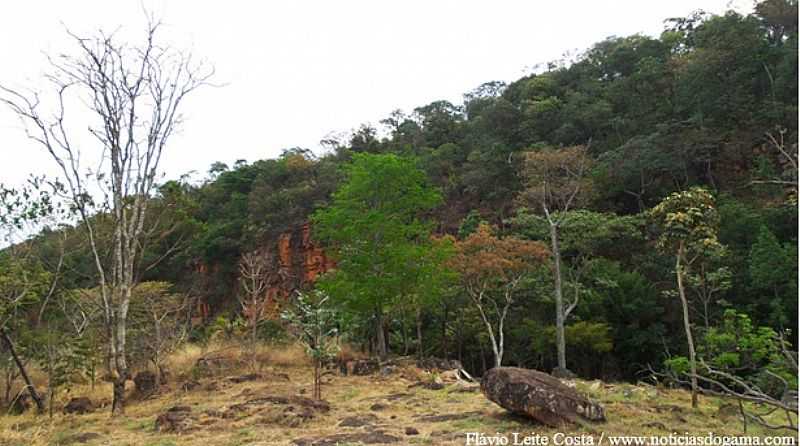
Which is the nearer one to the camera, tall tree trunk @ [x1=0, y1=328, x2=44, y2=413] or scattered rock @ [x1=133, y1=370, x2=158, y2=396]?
tall tree trunk @ [x1=0, y1=328, x2=44, y2=413]

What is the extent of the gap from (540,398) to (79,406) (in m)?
9.66

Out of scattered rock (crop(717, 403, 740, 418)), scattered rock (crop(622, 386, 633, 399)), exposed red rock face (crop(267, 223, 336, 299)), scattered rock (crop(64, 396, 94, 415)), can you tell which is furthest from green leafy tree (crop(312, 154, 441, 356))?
exposed red rock face (crop(267, 223, 336, 299))

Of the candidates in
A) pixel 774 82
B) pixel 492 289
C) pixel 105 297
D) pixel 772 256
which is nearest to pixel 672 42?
pixel 774 82

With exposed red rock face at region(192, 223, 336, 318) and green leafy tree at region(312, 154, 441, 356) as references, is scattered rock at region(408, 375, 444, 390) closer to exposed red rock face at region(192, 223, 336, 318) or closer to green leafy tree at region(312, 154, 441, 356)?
green leafy tree at region(312, 154, 441, 356)

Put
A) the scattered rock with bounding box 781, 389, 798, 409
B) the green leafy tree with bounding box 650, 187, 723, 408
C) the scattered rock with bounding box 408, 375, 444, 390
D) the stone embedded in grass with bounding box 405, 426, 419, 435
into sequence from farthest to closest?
the scattered rock with bounding box 408, 375, 444, 390
the green leafy tree with bounding box 650, 187, 723, 408
the stone embedded in grass with bounding box 405, 426, 419, 435
the scattered rock with bounding box 781, 389, 798, 409

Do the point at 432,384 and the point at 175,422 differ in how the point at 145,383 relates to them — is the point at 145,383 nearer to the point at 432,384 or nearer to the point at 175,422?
the point at 175,422

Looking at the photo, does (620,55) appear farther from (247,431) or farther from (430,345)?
(247,431)

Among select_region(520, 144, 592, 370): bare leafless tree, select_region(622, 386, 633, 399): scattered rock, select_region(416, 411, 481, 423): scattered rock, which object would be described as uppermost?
select_region(520, 144, 592, 370): bare leafless tree

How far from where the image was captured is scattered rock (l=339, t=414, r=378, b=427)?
8883mm

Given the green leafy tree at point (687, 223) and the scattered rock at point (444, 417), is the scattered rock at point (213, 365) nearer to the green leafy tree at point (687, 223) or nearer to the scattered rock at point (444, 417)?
the scattered rock at point (444, 417)

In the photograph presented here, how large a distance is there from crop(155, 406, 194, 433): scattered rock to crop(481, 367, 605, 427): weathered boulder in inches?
187

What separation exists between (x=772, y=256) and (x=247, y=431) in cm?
1673

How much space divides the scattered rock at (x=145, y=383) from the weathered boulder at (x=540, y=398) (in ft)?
30.1

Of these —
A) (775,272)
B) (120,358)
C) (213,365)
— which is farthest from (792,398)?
(775,272)
